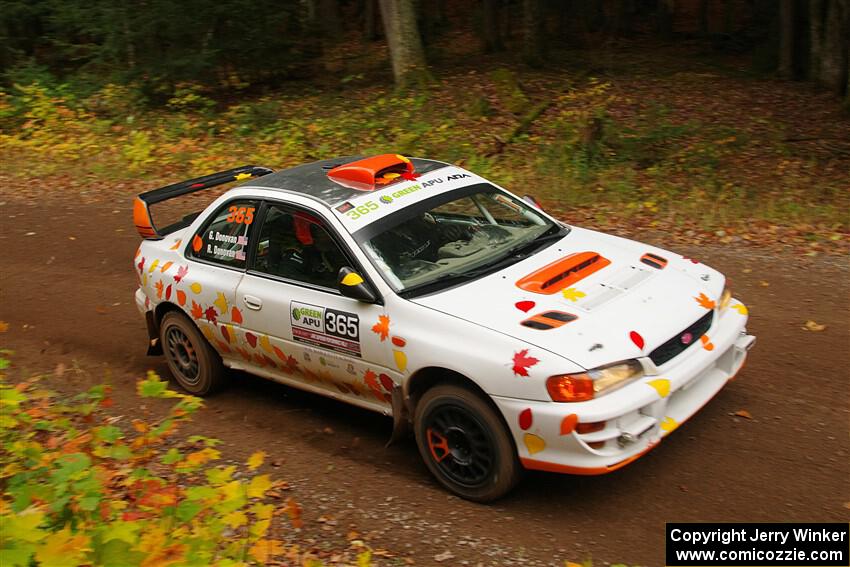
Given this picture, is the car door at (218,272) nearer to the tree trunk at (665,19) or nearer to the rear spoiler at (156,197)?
the rear spoiler at (156,197)

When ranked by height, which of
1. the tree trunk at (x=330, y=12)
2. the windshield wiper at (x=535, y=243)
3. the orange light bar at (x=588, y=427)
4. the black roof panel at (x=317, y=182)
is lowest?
the orange light bar at (x=588, y=427)

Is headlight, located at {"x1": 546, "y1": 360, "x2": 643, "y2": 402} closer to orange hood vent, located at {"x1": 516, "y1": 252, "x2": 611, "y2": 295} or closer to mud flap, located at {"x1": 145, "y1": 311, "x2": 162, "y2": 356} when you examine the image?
orange hood vent, located at {"x1": 516, "y1": 252, "x2": 611, "y2": 295}

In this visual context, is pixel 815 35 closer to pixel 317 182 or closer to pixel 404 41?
pixel 404 41

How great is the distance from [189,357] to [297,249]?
66.1 inches

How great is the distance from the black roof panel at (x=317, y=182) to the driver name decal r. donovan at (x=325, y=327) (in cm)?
76

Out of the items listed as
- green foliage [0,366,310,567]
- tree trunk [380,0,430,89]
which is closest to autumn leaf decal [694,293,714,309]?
green foliage [0,366,310,567]

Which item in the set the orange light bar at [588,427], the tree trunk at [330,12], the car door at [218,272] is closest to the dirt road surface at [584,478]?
the orange light bar at [588,427]

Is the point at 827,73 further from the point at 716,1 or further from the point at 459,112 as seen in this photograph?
the point at 716,1

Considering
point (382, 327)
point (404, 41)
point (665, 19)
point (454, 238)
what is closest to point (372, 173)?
point (454, 238)

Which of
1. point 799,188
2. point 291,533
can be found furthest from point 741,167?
point 291,533

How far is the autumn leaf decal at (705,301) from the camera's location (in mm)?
5477

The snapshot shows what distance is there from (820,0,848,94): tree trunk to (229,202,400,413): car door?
38.6 ft

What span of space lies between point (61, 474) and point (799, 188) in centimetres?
983

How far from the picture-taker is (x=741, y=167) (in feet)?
39.3
